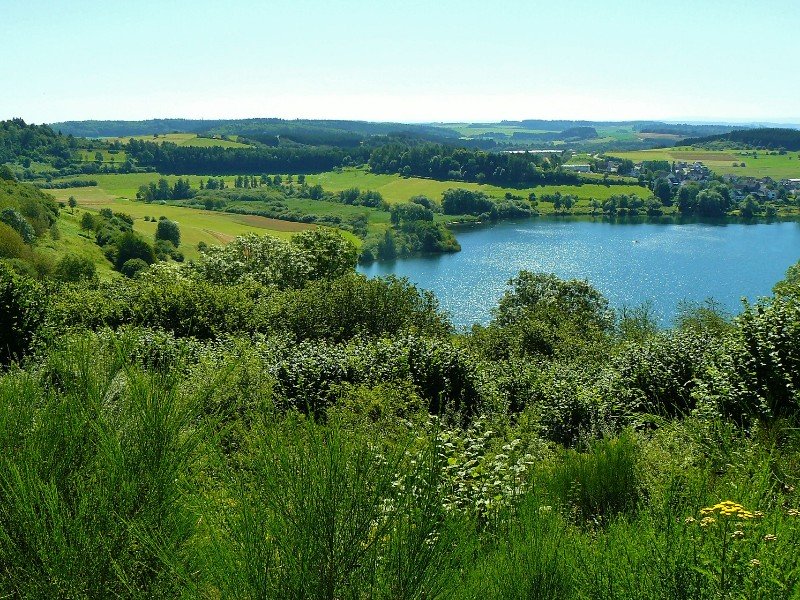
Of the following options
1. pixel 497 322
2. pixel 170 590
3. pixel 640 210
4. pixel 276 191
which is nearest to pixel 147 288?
pixel 497 322

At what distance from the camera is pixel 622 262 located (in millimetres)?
73438

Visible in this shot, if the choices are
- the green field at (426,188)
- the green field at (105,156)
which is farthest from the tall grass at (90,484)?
the green field at (105,156)

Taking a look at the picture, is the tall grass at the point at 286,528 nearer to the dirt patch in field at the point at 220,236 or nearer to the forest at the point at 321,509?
the forest at the point at 321,509

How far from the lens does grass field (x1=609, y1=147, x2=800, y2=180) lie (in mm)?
126125

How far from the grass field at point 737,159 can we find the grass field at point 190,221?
8743 centimetres

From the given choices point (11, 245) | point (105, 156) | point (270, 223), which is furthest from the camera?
point (105, 156)

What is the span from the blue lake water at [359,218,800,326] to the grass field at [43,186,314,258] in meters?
18.0

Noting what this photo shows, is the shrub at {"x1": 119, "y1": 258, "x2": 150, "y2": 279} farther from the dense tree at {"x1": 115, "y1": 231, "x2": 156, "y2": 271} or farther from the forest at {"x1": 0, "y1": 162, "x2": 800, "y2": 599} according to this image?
the forest at {"x1": 0, "y1": 162, "x2": 800, "y2": 599}

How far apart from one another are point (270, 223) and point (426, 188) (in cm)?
4107

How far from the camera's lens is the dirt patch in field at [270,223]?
280ft

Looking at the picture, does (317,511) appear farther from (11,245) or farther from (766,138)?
(766,138)

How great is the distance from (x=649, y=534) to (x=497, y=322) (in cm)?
2945

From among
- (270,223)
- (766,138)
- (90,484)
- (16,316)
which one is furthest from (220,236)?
(766,138)

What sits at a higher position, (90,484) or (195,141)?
(195,141)
